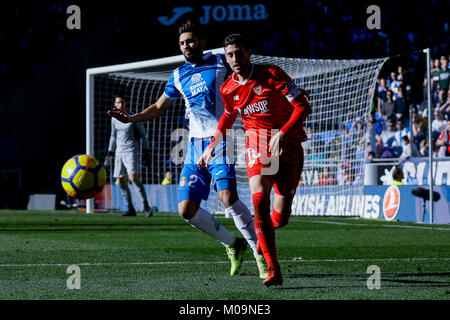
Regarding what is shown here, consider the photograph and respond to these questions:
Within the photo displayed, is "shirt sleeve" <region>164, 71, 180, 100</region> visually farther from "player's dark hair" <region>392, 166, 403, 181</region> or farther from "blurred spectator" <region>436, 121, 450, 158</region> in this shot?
"blurred spectator" <region>436, 121, 450, 158</region>

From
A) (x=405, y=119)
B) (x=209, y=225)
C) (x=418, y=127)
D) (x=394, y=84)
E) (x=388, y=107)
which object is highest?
(x=394, y=84)

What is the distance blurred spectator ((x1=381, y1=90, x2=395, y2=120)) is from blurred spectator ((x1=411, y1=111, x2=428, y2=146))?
2.97ft

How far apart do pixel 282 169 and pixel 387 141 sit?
13574mm

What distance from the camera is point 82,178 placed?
1001 cm

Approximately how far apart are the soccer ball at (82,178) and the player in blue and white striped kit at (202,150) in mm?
3935

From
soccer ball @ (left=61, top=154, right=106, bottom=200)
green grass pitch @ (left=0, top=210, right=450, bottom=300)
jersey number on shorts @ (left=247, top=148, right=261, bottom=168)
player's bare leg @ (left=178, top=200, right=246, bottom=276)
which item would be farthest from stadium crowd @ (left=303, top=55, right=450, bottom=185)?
jersey number on shorts @ (left=247, top=148, right=261, bottom=168)

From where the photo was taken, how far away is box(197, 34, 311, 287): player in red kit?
5207mm

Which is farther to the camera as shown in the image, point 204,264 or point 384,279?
point 204,264

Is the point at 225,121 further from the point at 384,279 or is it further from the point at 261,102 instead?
the point at 384,279

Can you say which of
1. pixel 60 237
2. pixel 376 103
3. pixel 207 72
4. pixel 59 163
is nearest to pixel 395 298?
pixel 207 72

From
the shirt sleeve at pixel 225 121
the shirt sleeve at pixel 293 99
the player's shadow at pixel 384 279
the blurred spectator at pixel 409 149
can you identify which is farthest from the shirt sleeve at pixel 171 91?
the blurred spectator at pixel 409 149

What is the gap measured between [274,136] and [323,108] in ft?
38.8

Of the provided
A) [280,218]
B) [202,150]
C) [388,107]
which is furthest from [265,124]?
[388,107]
